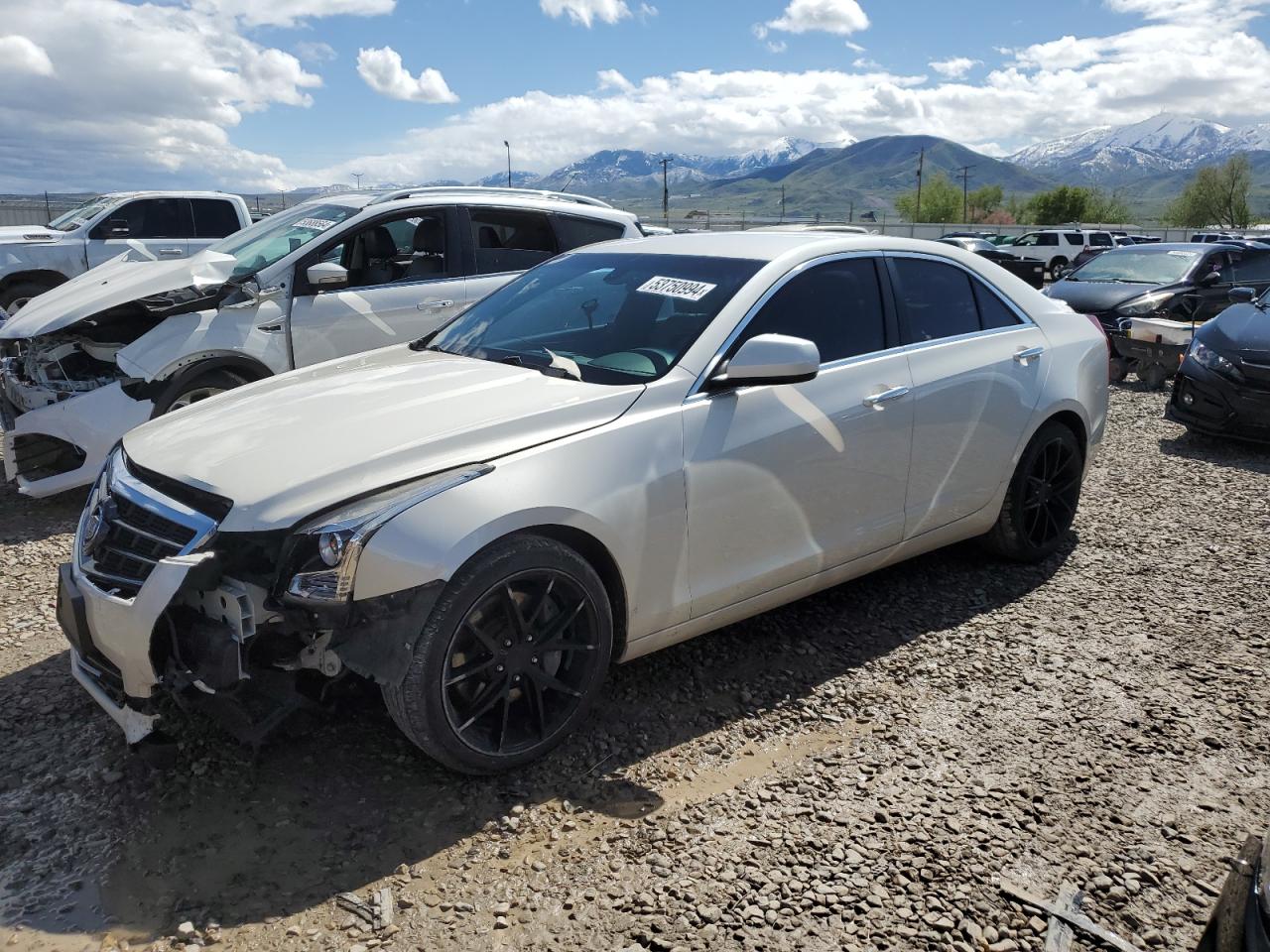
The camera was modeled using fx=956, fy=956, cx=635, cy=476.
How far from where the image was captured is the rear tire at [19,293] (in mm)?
11492

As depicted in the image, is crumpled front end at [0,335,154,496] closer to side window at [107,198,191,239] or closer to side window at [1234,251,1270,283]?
A: side window at [107,198,191,239]

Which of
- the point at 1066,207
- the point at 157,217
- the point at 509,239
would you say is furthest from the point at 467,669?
the point at 1066,207

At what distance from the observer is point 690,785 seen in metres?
3.11

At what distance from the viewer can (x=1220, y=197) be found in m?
95.9

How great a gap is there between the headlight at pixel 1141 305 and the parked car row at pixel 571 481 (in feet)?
27.0

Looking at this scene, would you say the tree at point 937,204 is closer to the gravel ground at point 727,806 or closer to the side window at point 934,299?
the side window at point 934,299

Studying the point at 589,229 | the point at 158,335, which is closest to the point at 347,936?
the point at 158,335

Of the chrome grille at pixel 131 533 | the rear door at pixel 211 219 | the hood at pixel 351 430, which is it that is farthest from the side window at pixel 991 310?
the rear door at pixel 211 219

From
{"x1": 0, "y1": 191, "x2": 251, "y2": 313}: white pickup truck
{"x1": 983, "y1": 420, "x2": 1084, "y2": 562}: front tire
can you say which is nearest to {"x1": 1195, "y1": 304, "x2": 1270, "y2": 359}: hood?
{"x1": 983, "y1": 420, "x2": 1084, "y2": 562}: front tire

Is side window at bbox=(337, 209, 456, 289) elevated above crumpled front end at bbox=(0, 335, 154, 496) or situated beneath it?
elevated above

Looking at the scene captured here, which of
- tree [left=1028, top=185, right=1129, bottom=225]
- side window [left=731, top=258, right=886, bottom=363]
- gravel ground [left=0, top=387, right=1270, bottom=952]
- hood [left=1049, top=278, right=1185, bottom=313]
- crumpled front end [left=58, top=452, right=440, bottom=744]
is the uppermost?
tree [left=1028, top=185, right=1129, bottom=225]

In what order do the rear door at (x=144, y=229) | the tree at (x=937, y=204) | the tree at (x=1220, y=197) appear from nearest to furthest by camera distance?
1. the rear door at (x=144, y=229)
2. the tree at (x=1220, y=197)
3. the tree at (x=937, y=204)

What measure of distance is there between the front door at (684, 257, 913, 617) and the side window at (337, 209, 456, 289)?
360 centimetres

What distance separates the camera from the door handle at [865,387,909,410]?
3891 mm
